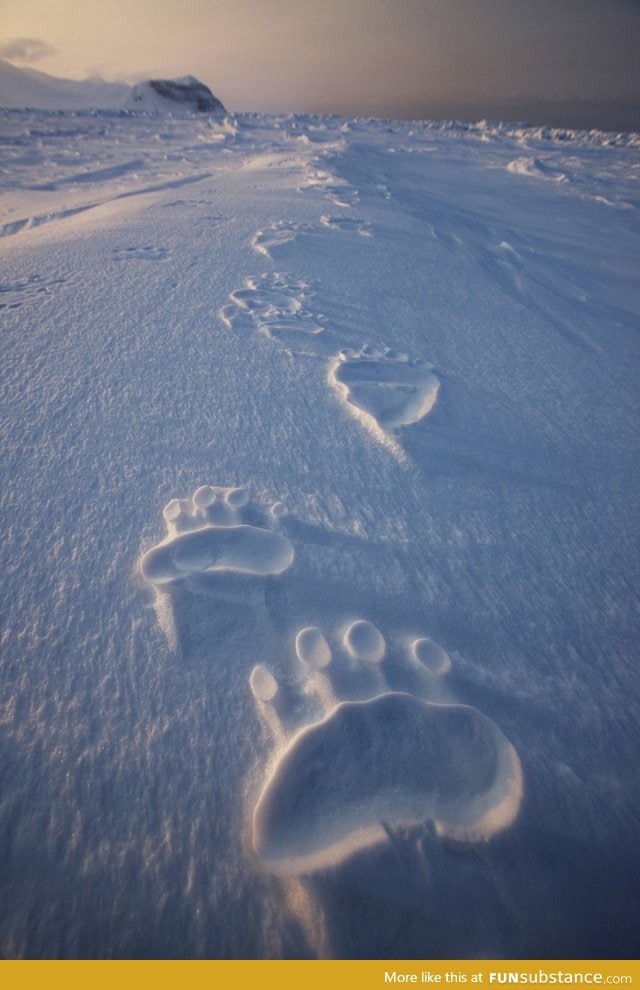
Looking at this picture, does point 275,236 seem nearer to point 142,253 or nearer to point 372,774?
point 142,253

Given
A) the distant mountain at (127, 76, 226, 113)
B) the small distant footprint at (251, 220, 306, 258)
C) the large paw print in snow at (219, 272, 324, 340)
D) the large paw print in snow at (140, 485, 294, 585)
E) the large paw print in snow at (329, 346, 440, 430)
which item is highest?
the distant mountain at (127, 76, 226, 113)

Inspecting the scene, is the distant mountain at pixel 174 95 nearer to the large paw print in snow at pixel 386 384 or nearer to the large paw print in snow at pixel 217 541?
the large paw print in snow at pixel 386 384

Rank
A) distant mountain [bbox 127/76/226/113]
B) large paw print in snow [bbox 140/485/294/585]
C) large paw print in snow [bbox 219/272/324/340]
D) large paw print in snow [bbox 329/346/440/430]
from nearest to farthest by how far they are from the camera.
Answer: large paw print in snow [bbox 140/485/294/585]
large paw print in snow [bbox 329/346/440/430]
large paw print in snow [bbox 219/272/324/340]
distant mountain [bbox 127/76/226/113]

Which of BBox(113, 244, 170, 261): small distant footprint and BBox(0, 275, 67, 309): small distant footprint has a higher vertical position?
BBox(113, 244, 170, 261): small distant footprint

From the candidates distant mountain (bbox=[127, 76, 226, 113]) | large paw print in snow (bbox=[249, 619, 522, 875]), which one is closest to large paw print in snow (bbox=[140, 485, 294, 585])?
large paw print in snow (bbox=[249, 619, 522, 875])

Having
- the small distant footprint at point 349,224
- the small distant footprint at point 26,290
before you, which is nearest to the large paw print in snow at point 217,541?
the small distant footprint at point 26,290

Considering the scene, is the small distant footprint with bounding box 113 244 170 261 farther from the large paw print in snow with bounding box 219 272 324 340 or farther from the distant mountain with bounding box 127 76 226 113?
the distant mountain with bounding box 127 76 226 113
